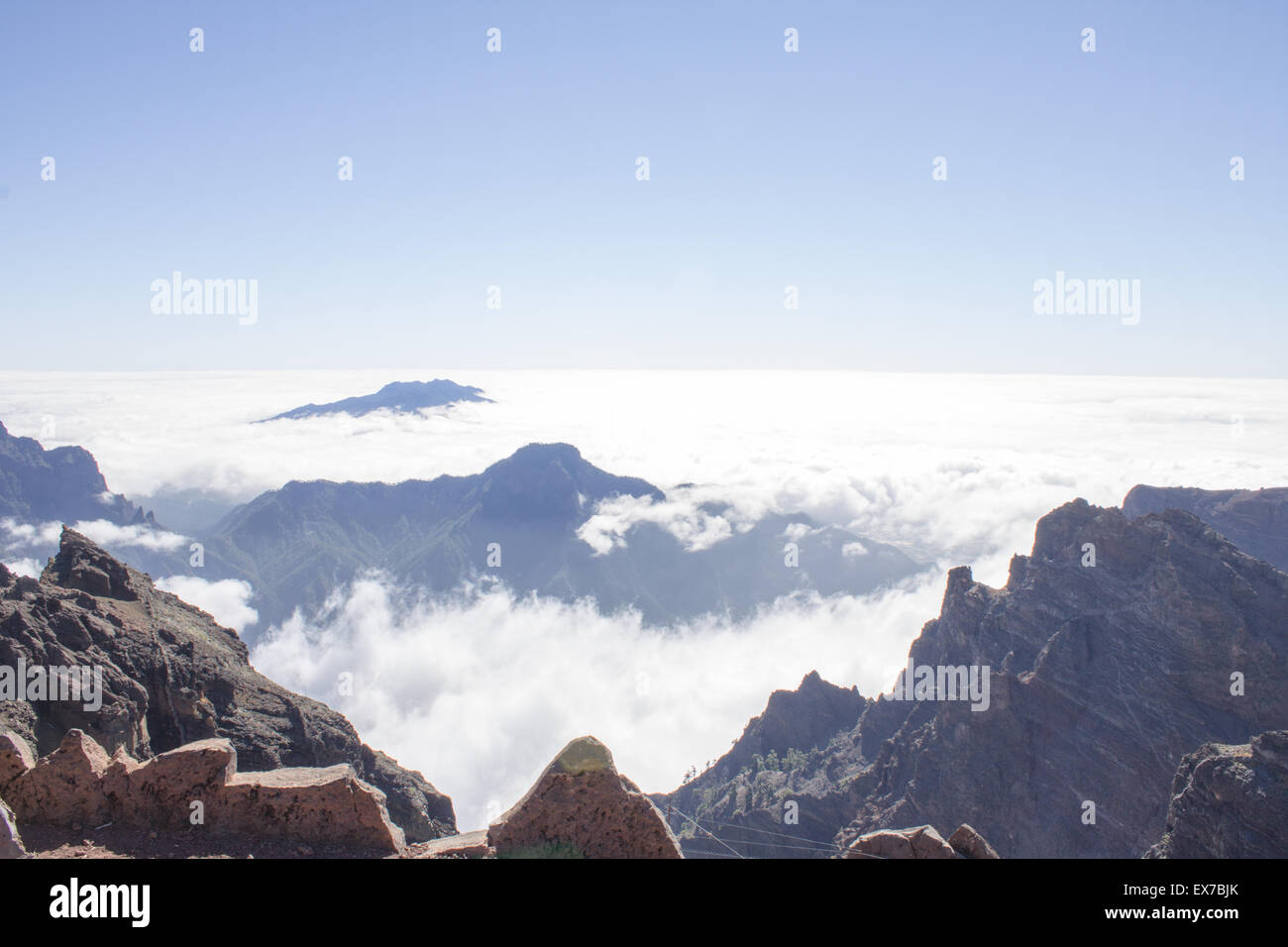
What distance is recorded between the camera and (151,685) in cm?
2967

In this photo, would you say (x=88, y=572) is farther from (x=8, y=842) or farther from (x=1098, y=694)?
(x=1098, y=694)

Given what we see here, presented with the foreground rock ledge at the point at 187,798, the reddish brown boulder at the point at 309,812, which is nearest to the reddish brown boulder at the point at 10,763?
the foreground rock ledge at the point at 187,798

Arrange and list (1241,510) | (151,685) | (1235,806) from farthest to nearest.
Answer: (1241,510) < (1235,806) < (151,685)

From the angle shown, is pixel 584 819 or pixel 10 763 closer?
pixel 584 819

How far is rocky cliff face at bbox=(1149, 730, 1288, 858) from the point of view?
3712 centimetres

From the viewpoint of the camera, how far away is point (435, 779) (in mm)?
185500

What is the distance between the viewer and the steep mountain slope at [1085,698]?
58.3 meters

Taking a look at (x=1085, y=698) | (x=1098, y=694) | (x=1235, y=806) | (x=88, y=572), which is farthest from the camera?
(x=1085, y=698)

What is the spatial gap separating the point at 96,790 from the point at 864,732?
88.4 metres

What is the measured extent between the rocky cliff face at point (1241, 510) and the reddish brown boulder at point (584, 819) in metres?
119

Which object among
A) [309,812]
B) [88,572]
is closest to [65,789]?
[309,812]

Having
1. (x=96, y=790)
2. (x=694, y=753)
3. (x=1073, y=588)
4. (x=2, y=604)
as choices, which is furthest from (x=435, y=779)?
(x=96, y=790)

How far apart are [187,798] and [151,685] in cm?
2179
